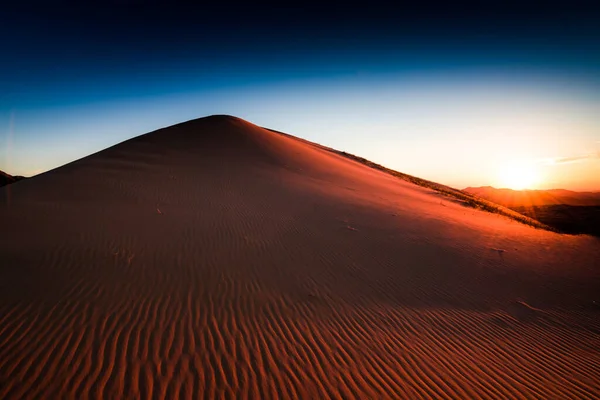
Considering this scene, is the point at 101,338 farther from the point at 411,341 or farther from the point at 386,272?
the point at 386,272

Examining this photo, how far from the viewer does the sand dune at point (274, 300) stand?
403 cm

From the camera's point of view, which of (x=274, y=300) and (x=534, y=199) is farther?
A: (x=534, y=199)

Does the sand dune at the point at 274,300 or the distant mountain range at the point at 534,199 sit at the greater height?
the distant mountain range at the point at 534,199

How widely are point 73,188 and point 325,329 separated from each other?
1133 centimetres

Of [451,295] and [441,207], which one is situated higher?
[441,207]

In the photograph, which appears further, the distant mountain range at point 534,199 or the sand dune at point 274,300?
the distant mountain range at point 534,199

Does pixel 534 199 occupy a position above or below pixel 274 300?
above

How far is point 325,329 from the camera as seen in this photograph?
5.13m

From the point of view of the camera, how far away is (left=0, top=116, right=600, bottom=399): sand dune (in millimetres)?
4027

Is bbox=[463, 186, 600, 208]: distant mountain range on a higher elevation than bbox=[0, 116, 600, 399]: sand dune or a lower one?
higher

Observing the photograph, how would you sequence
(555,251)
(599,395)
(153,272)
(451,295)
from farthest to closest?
(555,251) → (451,295) → (153,272) → (599,395)

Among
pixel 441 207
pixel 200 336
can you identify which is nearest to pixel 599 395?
pixel 200 336

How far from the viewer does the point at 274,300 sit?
19.2 feet

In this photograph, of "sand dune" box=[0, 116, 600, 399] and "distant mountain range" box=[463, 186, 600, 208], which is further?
"distant mountain range" box=[463, 186, 600, 208]
